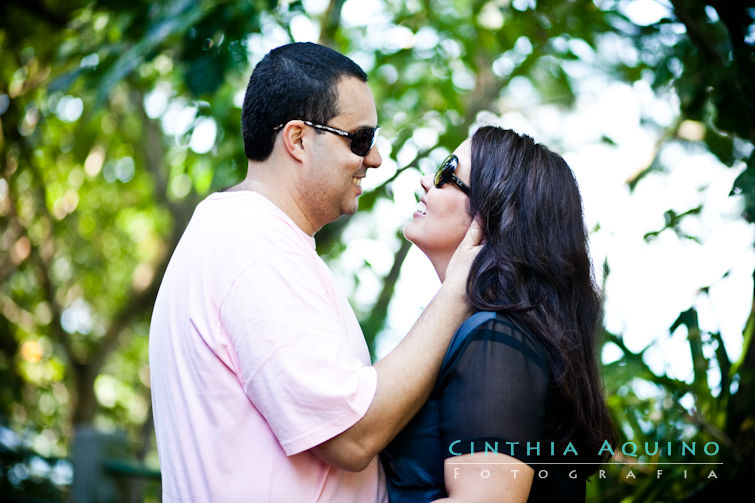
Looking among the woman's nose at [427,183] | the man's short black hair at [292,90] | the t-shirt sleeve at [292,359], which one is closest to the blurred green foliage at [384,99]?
the man's short black hair at [292,90]

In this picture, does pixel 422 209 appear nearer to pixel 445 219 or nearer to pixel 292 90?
pixel 445 219

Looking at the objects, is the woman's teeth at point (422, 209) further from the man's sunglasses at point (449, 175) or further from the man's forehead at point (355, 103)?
the man's forehead at point (355, 103)

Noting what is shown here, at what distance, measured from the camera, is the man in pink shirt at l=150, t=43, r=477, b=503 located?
1842 millimetres

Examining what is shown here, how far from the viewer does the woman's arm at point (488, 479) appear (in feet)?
5.94

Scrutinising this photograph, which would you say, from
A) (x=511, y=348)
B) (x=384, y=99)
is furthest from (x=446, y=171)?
(x=384, y=99)

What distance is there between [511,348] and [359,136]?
2.91ft

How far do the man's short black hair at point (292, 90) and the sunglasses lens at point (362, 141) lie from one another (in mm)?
106

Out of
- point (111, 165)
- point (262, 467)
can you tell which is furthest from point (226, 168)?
point (111, 165)

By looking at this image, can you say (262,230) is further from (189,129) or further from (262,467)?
(189,129)

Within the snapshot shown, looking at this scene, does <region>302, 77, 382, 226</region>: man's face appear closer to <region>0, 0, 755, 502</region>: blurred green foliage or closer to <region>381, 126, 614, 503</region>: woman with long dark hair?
<region>381, 126, 614, 503</region>: woman with long dark hair

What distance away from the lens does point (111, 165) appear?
996cm

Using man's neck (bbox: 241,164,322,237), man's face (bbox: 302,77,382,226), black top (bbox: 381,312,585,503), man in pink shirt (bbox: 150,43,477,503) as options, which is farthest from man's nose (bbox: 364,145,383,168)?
black top (bbox: 381,312,585,503)

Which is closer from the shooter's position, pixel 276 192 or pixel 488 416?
pixel 488 416

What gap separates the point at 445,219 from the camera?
240 cm
